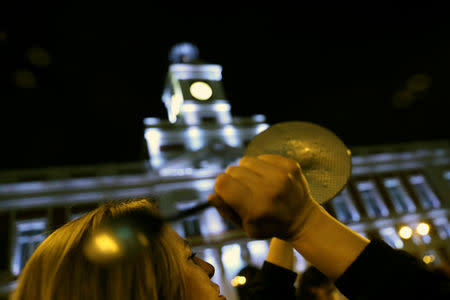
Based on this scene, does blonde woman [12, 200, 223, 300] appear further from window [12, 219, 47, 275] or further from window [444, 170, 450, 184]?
window [444, 170, 450, 184]

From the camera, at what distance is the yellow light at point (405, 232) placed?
19.6 m

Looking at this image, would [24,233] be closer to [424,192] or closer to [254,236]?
[254,236]

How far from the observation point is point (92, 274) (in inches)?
43.0

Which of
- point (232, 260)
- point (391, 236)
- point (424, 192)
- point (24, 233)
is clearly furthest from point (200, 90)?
point (424, 192)

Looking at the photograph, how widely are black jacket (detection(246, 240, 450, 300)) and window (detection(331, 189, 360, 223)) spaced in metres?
21.5

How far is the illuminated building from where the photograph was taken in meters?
15.7

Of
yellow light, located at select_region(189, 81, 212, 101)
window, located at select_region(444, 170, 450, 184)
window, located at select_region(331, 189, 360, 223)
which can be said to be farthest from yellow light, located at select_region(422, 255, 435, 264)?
yellow light, located at select_region(189, 81, 212, 101)

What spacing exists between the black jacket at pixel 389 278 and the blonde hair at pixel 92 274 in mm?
681

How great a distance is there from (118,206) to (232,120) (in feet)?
66.7

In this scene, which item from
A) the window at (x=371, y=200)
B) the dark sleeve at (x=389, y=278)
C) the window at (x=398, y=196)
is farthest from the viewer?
the window at (x=398, y=196)

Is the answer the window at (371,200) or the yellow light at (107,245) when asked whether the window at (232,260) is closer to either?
the window at (371,200)

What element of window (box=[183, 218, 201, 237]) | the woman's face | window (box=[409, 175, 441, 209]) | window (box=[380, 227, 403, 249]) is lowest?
window (box=[380, 227, 403, 249])

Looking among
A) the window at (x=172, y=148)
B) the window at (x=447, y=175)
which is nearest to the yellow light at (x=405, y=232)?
the window at (x=447, y=175)

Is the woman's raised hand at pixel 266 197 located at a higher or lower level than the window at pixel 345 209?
higher
